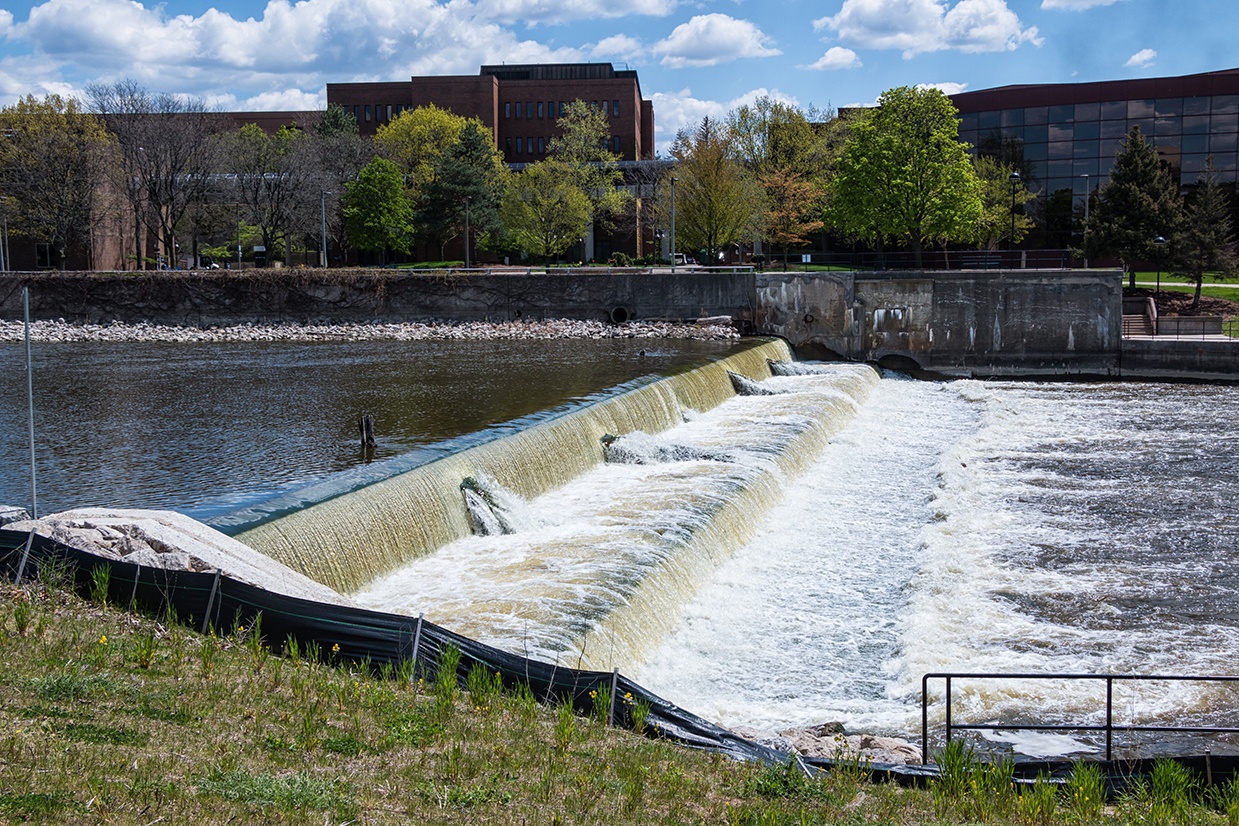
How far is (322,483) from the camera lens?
15.1m

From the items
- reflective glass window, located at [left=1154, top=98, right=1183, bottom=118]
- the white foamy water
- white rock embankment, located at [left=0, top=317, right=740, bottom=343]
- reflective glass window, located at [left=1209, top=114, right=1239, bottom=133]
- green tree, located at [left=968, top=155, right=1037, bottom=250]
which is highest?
reflective glass window, located at [left=1154, top=98, right=1183, bottom=118]

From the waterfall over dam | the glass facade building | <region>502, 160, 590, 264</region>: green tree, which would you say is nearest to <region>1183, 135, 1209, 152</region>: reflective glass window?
the glass facade building

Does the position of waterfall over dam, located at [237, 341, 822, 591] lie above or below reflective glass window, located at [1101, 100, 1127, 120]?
below

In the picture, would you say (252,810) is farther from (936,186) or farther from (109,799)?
(936,186)

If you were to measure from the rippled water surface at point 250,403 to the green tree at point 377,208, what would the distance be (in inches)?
963

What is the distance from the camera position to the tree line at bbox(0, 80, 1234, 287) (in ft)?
158

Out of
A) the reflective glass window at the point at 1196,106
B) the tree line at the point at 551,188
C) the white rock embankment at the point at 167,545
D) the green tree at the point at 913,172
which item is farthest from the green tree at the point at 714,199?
the white rock embankment at the point at 167,545

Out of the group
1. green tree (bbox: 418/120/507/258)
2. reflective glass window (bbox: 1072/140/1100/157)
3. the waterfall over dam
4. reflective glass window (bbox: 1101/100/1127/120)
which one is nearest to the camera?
the waterfall over dam

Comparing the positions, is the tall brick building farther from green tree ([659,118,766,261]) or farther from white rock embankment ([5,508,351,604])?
white rock embankment ([5,508,351,604])

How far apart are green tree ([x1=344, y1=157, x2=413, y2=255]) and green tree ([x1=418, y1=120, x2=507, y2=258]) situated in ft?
5.88

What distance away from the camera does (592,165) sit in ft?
230

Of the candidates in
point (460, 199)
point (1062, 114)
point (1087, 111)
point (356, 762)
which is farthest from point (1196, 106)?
point (356, 762)

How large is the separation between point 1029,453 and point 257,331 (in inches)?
1334

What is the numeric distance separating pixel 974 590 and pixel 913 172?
37.3 m
